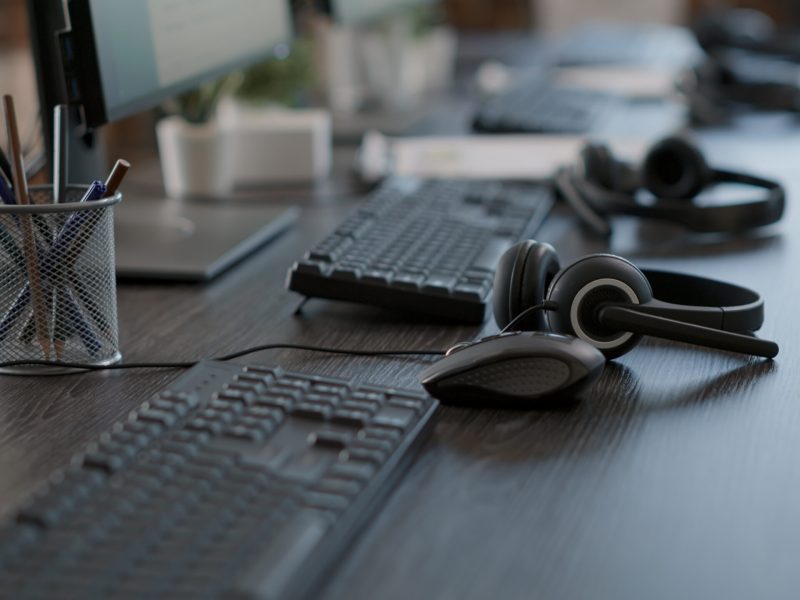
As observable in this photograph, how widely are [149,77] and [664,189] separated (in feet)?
2.02

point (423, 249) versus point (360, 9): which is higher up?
point (360, 9)

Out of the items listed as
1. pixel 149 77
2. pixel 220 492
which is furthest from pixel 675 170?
pixel 220 492

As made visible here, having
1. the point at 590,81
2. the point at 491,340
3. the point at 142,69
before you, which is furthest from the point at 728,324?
the point at 590,81

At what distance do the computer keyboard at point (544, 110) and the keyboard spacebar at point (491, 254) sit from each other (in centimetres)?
66

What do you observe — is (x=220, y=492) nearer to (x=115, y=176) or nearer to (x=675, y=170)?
(x=115, y=176)

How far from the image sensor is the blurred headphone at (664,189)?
112cm

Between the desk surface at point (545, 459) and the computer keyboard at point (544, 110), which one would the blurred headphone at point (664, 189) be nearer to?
the desk surface at point (545, 459)

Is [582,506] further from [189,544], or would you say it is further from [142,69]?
[142,69]

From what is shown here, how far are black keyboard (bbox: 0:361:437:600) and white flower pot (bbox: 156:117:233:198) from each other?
2.12ft

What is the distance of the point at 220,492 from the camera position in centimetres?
52

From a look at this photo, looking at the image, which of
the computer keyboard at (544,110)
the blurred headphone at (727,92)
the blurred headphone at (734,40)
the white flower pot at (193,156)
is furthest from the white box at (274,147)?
the blurred headphone at (734,40)

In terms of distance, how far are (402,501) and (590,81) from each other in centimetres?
177

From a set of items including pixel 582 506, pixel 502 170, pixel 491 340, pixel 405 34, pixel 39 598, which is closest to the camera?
pixel 39 598

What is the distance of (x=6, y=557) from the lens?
18.1 inches
